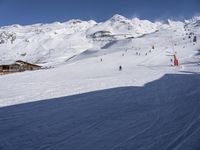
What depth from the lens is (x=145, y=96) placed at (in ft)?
45.9

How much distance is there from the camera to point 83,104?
1261 cm

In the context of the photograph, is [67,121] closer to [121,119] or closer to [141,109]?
[121,119]

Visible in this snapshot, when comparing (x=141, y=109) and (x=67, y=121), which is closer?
(x=67, y=121)

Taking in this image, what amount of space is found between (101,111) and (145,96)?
366 cm

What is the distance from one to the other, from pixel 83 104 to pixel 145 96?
296 centimetres

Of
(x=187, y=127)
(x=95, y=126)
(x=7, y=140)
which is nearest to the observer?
(x=7, y=140)

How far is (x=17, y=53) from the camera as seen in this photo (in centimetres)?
19675

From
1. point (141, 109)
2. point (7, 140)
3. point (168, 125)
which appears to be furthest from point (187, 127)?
point (7, 140)

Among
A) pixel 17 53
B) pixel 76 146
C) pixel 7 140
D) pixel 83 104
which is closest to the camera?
pixel 76 146

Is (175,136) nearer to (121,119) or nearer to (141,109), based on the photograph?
(121,119)

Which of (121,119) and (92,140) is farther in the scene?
(121,119)

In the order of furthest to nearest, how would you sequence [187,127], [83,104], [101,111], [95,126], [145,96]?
[145,96]
[83,104]
[101,111]
[95,126]
[187,127]

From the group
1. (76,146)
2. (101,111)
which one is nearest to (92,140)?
(76,146)

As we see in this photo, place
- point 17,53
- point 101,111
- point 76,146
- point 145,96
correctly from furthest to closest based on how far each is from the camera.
Result: 1. point 17,53
2. point 145,96
3. point 101,111
4. point 76,146
